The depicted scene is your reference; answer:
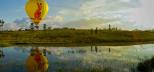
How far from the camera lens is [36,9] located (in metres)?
58.7

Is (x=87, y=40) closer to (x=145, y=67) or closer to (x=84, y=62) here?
(x=84, y=62)

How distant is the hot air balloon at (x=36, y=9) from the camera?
58.6 metres

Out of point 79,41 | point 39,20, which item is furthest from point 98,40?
point 39,20

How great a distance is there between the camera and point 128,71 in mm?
29391

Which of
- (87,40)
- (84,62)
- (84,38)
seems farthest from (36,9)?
(84,38)

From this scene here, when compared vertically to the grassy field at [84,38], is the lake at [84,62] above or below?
below

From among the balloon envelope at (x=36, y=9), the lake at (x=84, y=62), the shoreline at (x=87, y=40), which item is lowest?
the lake at (x=84, y=62)

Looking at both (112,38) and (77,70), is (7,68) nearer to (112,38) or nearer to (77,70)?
(77,70)

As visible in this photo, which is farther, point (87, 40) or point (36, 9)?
point (87, 40)

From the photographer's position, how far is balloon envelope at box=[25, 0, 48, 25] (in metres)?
58.6

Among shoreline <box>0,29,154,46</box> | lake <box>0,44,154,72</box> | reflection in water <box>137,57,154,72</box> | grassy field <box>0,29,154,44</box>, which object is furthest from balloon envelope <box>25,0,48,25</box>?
reflection in water <box>137,57,154,72</box>

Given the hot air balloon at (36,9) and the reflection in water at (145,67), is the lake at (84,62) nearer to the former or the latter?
the reflection in water at (145,67)

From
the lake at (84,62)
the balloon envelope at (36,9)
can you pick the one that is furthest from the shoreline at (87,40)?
the lake at (84,62)

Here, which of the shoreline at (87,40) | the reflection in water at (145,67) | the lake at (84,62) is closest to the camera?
the reflection in water at (145,67)
